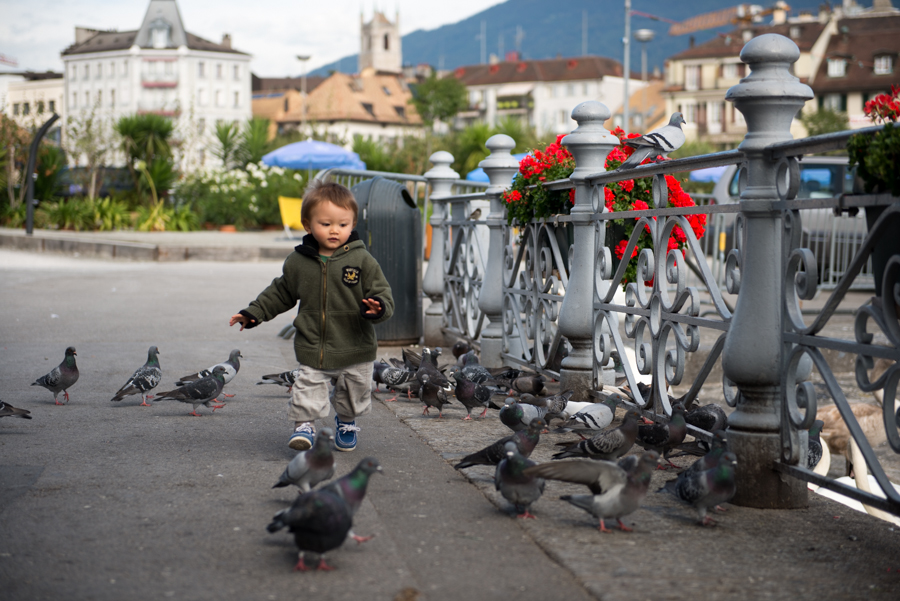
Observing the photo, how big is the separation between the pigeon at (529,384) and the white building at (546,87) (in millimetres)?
115296

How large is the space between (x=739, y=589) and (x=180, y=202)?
27778 mm

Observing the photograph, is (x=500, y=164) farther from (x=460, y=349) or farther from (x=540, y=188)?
(x=460, y=349)

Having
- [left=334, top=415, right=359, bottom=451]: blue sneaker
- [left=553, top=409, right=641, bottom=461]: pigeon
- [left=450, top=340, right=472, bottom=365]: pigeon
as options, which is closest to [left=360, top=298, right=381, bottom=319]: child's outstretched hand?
[left=334, top=415, right=359, bottom=451]: blue sneaker

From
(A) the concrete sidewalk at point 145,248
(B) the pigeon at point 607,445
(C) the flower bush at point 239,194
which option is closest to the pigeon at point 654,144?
(B) the pigeon at point 607,445

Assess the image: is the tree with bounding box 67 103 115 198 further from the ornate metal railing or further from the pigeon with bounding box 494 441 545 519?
the pigeon with bounding box 494 441 545 519

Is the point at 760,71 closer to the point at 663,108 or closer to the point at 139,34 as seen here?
the point at 663,108

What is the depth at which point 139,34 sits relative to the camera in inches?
4343

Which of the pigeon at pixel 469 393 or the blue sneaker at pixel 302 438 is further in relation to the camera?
the pigeon at pixel 469 393

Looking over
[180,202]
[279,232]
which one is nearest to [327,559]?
[279,232]

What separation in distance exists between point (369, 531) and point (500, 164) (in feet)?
13.6

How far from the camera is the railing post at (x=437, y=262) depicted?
335 inches

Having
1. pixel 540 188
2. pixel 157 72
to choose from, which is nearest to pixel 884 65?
A: pixel 540 188

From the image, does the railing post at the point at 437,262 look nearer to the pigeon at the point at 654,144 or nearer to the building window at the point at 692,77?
the pigeon at the point at 654,144

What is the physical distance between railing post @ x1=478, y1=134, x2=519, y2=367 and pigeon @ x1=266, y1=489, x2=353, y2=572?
410 centimetres
